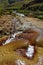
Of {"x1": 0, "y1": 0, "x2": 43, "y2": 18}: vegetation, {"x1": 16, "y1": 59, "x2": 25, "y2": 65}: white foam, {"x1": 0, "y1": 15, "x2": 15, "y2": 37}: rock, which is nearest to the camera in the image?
{"x1": 16, "y1": 59, "x2": 25, "y2": 65}: white foam

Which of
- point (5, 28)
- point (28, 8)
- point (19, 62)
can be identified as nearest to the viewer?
point (19, 62)

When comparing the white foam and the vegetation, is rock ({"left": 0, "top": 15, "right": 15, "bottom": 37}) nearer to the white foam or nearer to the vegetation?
the white foam

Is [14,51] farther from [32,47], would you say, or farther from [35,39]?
[35,39]

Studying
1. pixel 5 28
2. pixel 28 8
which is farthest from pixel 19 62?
pixel 28 8

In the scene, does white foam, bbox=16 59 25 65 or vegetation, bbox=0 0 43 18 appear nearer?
white foam, bbox=16 59 25 65

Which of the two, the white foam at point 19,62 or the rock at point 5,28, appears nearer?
the white foam at point 19,62

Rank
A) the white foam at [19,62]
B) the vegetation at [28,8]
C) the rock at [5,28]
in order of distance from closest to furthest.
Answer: the white foam at [19,62], the rock at [5,28], the vegetation at [28,8]

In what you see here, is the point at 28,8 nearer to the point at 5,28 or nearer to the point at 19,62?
the point at 5,28

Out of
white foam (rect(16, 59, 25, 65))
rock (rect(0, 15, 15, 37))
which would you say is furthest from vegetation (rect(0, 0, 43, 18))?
white foam (rect(16, 59, 25, 65))

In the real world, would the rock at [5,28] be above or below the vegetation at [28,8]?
above

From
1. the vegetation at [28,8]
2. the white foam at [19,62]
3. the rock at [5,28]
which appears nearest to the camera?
the white foam at [19,62]

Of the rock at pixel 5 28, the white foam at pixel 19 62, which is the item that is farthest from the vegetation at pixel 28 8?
the white foam at pixel 19 62

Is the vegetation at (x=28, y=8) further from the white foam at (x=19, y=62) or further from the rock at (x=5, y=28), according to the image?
the white foam at (x=19, y=62)

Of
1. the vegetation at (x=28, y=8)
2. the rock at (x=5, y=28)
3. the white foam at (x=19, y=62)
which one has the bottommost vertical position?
the vegetation at (x=28, y=8)
